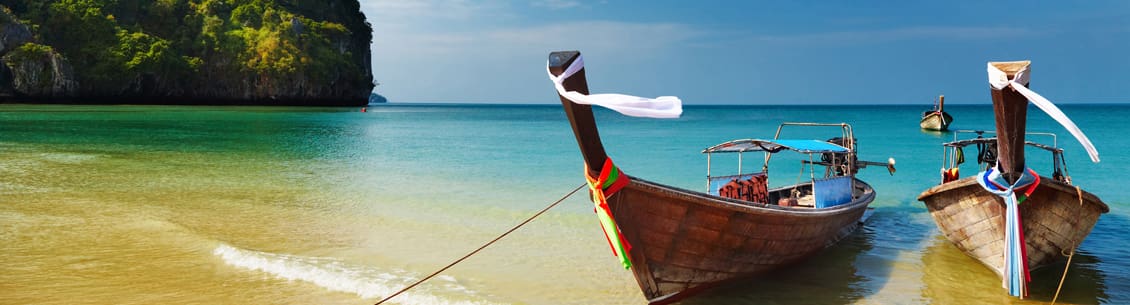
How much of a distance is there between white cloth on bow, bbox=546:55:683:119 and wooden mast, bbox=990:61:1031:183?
3.55 meters

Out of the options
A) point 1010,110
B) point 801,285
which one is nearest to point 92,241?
point 801,285

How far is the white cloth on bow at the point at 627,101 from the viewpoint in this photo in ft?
14.9

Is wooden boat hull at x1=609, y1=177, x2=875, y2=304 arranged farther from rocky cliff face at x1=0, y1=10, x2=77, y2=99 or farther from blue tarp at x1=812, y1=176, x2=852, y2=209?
rocky cliff face at x1=0, y1=10, x2=77, y2=99

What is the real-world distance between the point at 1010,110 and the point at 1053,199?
169 centimetres

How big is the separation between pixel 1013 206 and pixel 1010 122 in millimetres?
1006

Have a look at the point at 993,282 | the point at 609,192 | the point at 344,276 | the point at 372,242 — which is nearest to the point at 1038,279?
the point at 993,282

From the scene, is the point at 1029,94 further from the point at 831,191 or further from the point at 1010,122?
the point at 831,191

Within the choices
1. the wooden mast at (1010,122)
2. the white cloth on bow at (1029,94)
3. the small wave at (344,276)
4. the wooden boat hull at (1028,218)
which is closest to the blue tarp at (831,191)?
the wooden boat hull at (1028,218)

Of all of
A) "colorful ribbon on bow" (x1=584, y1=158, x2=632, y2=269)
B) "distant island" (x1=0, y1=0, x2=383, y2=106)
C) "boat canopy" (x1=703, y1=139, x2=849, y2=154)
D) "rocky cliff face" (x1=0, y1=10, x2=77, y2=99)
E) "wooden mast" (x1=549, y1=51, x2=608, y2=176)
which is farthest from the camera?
"distant island" (x1=0, y1=0, x2=383, y2=106)

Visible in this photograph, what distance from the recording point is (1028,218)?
24.5ft

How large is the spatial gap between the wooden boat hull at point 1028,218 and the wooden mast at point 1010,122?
55 cm

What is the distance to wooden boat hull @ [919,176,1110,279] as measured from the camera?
24.4 ft

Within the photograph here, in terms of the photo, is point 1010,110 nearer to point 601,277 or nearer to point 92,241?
point 601,277

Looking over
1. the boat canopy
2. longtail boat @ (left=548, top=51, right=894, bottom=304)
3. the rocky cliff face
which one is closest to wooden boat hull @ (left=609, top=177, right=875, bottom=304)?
longtail boat @ (left=548, top=51, right=894, bottom=304)
